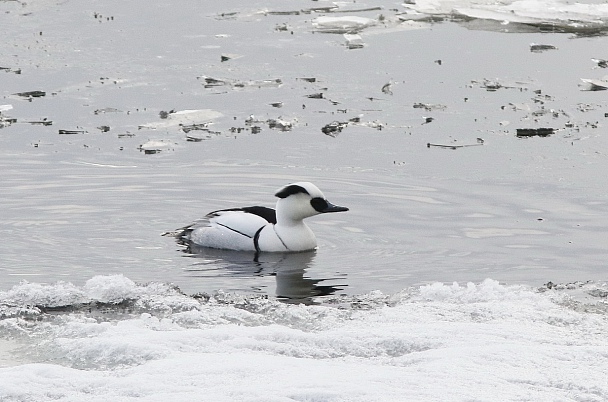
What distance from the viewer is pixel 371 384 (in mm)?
5453

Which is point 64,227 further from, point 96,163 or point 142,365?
point 142,365

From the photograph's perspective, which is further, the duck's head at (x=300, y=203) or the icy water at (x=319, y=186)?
the duck's head at (x=300, y=203)

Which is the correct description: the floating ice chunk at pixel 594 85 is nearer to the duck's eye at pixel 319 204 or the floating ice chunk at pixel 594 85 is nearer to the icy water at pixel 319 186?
the icy water at pixel 319 186

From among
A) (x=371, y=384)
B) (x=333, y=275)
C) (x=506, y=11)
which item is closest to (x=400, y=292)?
(x=333, y=275)

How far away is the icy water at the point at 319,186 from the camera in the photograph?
5.88 m

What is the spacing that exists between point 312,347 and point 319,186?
4271 millimetres

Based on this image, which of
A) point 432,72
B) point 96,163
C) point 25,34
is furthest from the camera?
point 25,34

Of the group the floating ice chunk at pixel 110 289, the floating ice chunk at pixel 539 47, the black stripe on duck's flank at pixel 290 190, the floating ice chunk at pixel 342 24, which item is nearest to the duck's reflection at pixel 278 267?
the black stripe on duck's flank at pixel 290 190

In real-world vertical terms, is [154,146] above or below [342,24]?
below

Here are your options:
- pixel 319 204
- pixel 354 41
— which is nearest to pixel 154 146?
pixel 319 204

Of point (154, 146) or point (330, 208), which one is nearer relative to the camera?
point (330, 208)

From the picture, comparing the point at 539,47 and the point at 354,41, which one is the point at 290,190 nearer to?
the point at 354,41

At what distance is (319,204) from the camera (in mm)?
9312

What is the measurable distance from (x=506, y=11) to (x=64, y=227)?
893 cm
